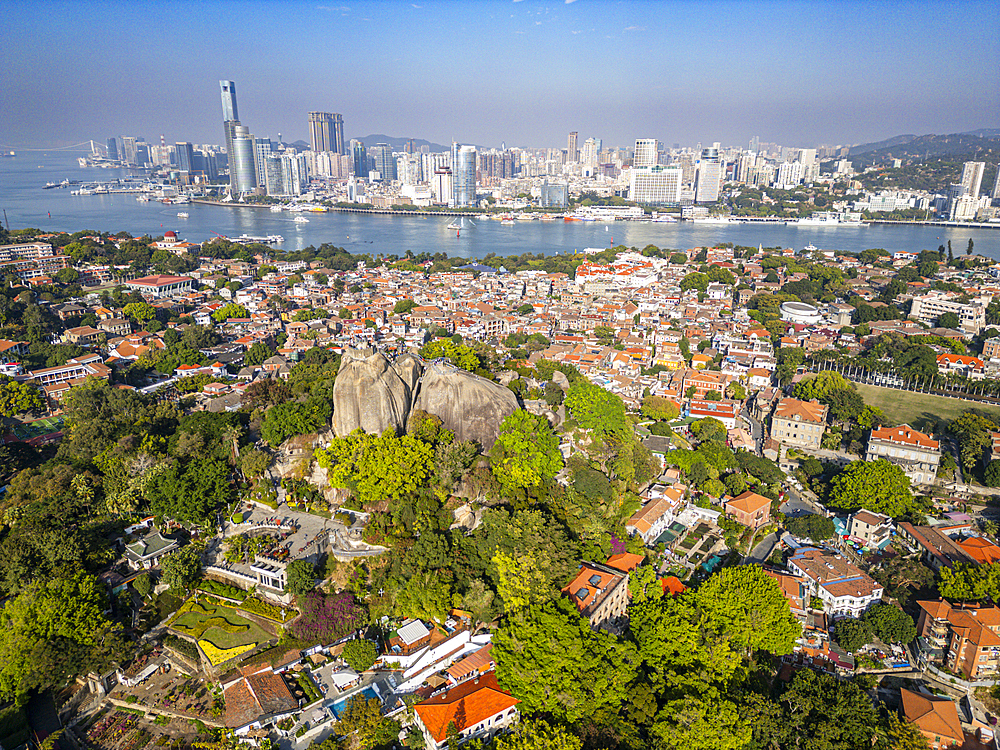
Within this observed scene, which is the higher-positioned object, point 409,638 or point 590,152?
point 590,152

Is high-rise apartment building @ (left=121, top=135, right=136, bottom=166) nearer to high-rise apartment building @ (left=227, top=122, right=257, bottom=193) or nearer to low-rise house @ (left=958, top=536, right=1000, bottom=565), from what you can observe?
high-rise apartment building @ (left=227, top=122, right=257, bottom=193)

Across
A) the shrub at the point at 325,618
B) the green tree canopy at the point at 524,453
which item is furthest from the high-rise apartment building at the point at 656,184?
the shrub at the point at 325,618

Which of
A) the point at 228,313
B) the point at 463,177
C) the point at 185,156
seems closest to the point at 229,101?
the point at 185,156

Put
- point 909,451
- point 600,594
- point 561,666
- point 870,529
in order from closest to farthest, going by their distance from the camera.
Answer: point 561,666 → point 600,594 → point 870,529 → point 909,451

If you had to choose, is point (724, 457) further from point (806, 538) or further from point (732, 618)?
point (732, 618)

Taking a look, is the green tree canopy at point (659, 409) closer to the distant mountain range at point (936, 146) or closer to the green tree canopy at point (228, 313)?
the green tree canopy at point (228, 313)

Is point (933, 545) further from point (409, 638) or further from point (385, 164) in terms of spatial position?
point (385, 164)
